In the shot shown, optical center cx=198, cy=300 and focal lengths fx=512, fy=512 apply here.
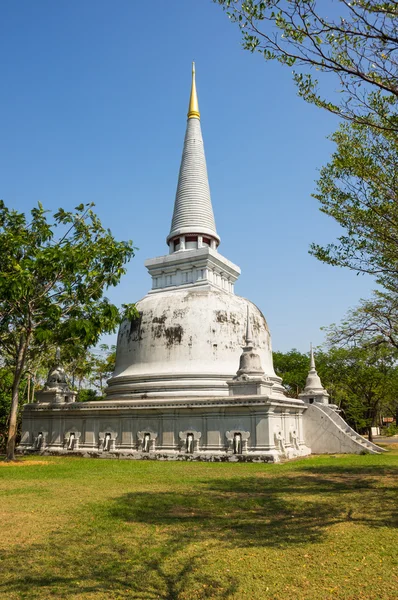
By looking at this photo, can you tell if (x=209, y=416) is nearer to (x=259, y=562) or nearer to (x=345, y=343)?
(x=345, y=343)

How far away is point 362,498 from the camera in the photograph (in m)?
11.9

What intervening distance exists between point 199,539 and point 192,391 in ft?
57.3

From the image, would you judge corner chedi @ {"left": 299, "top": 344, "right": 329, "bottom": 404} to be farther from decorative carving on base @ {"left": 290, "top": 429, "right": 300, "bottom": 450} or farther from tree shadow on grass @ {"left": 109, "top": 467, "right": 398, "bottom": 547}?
tree shadow on grass @ {"left": 109, "top": 467, "right": 398, "bottom": 547}

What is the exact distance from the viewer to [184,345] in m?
27.4

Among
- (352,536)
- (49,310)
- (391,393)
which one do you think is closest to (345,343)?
(352,536)

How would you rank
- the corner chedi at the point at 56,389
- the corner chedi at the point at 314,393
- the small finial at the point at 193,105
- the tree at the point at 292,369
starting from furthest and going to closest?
the tree at the point at 292,369, the small finial at the point at 193,105, the corner chedi at the point at 314,393, the corner chedi at the point at 56,389

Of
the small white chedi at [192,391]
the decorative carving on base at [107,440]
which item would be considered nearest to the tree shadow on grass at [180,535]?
the small white chedi at [192,391]

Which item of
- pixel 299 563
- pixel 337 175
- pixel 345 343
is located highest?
pixel 337 175

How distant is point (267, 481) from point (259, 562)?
8.48 metres

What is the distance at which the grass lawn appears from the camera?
19.8 feet

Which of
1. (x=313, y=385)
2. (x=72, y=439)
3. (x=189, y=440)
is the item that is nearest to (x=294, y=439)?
(x=189, y=440)

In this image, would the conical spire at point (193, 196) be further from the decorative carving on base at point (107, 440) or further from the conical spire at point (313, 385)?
the decorative carving on base at point (107, 440)

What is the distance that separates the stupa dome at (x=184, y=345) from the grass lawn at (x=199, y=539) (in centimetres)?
1101

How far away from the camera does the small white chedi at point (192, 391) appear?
72.3 feet
